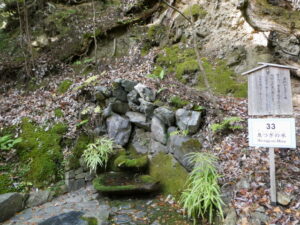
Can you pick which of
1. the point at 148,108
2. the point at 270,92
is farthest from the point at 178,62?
the point at 270,92

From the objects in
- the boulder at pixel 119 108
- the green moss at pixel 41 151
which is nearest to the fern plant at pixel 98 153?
the green moss at pixel 41 151

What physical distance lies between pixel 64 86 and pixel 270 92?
778cm

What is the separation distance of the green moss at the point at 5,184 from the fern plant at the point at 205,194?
472cm

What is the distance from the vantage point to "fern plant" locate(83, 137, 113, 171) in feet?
19.5

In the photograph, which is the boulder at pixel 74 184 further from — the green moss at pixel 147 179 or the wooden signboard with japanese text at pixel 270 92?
the wooden signboard with japanese text at pixel 270 92

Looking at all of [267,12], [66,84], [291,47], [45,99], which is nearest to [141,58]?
[66,84]

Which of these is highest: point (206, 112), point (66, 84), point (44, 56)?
point (44, 56)

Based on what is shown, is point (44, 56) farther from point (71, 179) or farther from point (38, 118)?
point (71, 179)

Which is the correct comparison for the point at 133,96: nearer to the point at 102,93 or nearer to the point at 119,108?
the point at 119,108

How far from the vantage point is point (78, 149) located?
21.4 ft

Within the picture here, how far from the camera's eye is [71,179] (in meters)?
6.13

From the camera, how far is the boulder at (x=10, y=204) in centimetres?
480

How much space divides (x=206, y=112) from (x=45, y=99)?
639 cm

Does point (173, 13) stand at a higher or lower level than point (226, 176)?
higher
